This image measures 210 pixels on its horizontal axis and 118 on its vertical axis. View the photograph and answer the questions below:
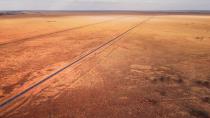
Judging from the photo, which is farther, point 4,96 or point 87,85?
point 87,85

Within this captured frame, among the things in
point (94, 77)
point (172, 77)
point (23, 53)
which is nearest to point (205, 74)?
point (172, 77)

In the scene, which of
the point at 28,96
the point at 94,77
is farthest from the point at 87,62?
the point at 28,96

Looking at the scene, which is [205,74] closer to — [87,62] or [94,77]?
[94,77]

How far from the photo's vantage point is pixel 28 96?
4.20 metres

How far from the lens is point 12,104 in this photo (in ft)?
12.6

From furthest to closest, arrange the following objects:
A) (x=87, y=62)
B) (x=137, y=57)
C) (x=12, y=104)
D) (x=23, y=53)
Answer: (x=23, y=53), (x=137, y=57), (x=87, y=62), (x=12, y=104)

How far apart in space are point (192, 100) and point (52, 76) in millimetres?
3694

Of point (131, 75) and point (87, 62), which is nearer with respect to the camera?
point (131, 75)

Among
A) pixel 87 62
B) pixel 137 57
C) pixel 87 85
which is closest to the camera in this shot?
pixel 87 85

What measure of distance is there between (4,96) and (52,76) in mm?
1452

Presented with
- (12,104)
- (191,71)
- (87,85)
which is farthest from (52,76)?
(191,71)

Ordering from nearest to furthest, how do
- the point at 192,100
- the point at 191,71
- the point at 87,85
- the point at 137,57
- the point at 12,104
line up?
the point at 12,104, the point at 192,100, the point at 87,85, the point at 191,71, the point at 137,57

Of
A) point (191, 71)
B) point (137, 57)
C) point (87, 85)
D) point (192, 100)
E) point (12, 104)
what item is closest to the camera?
point (12, 104)

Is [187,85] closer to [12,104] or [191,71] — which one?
[191,71]
